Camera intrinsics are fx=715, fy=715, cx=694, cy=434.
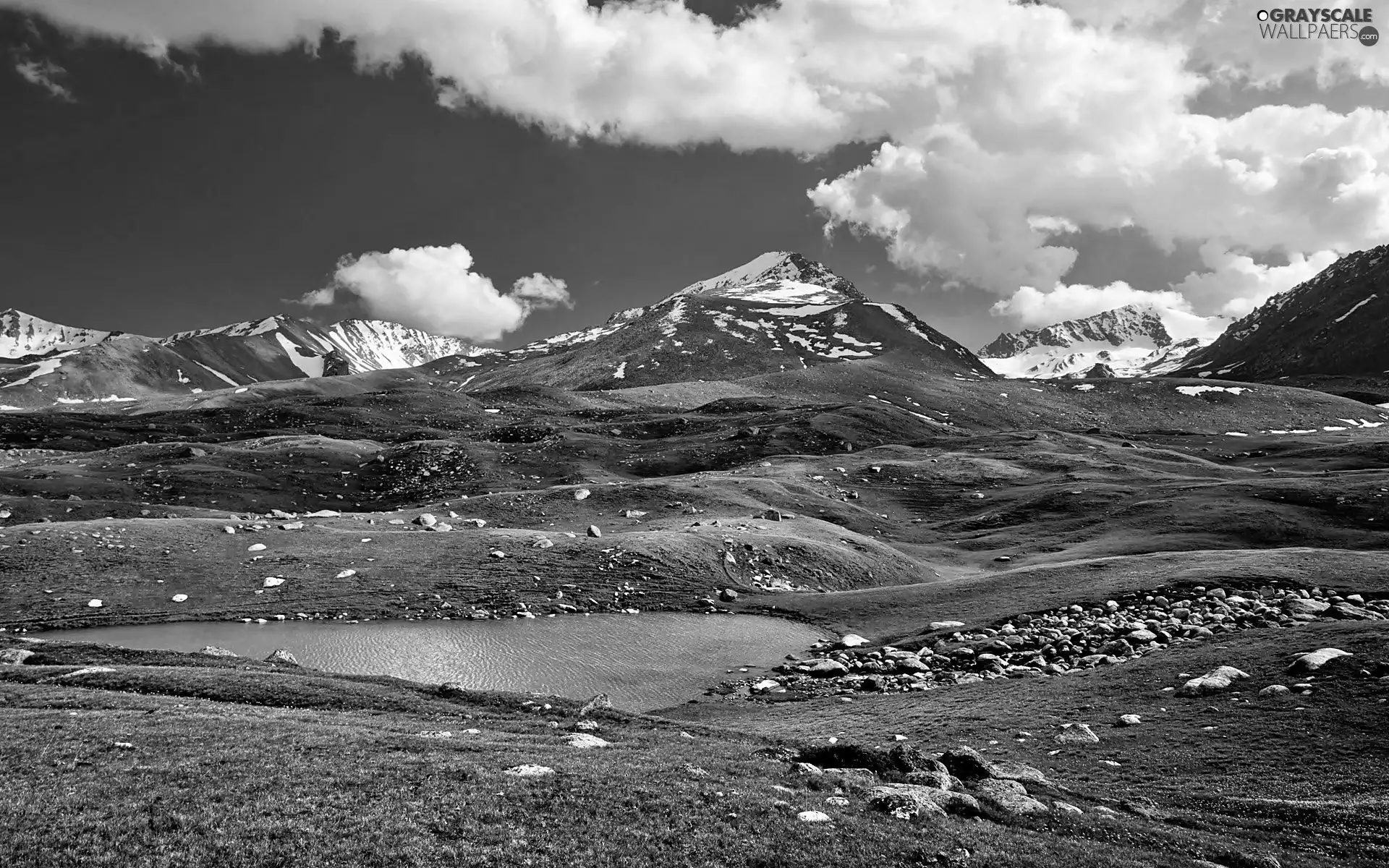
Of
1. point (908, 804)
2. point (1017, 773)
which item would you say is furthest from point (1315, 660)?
point (908, 804)

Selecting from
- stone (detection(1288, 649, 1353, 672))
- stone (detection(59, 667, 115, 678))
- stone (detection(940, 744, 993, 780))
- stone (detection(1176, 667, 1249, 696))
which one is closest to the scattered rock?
stone (detection(940, 744, 993, 780))

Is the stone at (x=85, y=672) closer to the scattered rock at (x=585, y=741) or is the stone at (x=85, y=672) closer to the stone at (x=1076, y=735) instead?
A: the scattered rock at (x=585, y=741)

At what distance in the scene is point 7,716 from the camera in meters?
25.0

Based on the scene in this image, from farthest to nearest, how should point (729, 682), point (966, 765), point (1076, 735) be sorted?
point (729, 682), point (1076, 735), point (966, 765)

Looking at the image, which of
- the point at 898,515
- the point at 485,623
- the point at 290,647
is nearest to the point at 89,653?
the point at 290,647

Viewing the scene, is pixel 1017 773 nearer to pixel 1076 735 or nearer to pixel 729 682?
pixel 1076 735

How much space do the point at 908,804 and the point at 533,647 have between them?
33786mm

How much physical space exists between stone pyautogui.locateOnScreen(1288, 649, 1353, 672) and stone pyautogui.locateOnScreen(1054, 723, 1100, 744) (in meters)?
9.69

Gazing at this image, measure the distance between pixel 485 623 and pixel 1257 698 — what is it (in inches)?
1792

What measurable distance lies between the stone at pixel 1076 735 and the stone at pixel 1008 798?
27.0ft

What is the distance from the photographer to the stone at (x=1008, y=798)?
19625mm

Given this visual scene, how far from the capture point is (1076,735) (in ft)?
93.9

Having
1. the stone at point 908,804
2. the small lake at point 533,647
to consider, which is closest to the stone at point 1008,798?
the stone at point 908,804

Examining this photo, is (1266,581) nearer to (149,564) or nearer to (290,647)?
(290,647)
